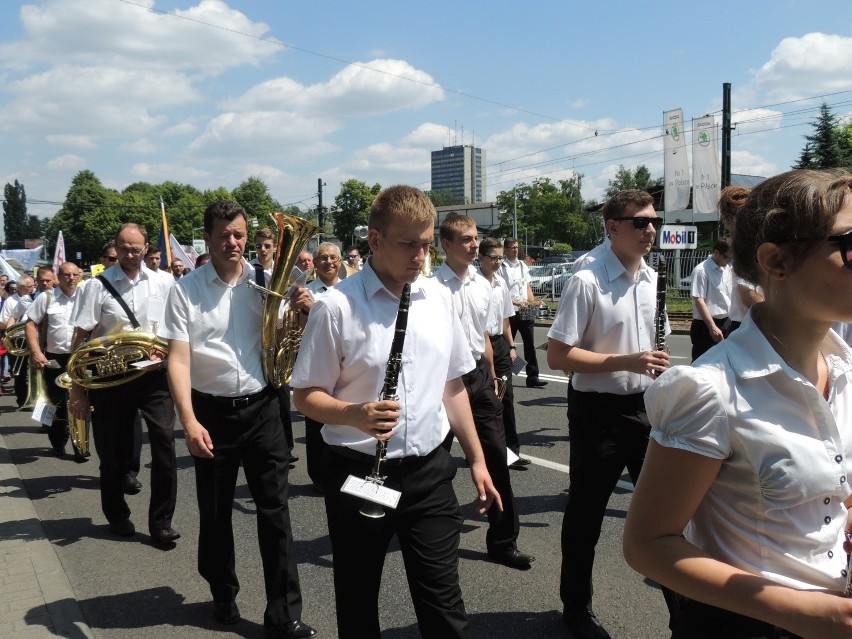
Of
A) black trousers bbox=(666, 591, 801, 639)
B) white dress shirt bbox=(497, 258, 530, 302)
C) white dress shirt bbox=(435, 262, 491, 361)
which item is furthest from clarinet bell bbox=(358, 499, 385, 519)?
white dress shirt bbox=(497, 258, 530, 302)

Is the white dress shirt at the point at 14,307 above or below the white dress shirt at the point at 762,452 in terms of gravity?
below

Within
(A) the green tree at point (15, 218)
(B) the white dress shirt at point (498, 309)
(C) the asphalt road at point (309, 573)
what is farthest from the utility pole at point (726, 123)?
(A) the green tree at point (15, 218)

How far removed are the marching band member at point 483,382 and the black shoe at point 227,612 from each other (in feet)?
4.90

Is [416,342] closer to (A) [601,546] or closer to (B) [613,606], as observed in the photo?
(B) [613,606]

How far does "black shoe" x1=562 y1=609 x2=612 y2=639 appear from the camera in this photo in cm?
361

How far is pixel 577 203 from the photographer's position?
83312 millimetres

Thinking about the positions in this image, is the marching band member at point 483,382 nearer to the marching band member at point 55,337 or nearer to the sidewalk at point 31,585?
the sidewalk at point 31,585

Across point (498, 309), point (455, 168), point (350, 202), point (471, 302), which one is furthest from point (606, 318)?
point (455, 168)

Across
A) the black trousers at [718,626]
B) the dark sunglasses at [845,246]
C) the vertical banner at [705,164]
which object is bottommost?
the black trousers at [718,626]

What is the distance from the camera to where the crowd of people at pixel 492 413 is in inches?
58.4

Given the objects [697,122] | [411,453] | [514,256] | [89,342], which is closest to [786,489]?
[411,453]

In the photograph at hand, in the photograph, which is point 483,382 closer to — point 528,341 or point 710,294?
point 710,294

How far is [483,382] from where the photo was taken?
4973mm

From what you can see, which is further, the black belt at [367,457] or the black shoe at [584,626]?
the black shoe at [584,626]
